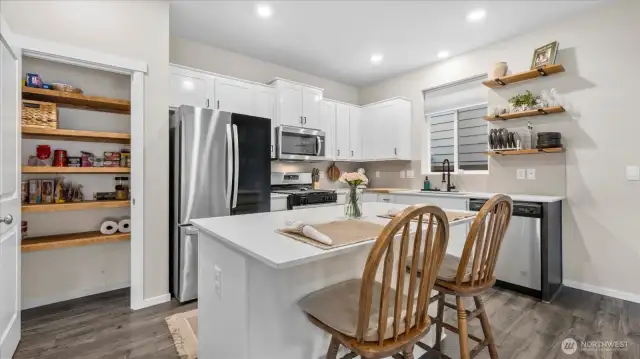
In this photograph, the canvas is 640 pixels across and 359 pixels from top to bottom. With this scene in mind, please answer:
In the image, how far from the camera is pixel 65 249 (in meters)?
2.64

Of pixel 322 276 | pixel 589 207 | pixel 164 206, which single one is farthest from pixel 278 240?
pixel 589 207

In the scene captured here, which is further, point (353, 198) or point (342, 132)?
point (342, 132)

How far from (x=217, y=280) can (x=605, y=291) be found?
3.56m

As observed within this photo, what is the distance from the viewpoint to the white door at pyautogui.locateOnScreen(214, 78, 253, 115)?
11.3 feet

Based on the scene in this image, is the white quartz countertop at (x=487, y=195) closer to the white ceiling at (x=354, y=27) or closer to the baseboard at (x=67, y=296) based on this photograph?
the white ceiling at (x=354, y=27)

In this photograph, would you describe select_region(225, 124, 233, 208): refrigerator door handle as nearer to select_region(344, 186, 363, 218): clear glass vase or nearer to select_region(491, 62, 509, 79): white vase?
select_region(344, 186, 363, 218): clear glass vase

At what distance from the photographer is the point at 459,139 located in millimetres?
4129

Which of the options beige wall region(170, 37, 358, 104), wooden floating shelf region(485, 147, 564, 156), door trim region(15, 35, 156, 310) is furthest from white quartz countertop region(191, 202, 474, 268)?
beige wall region(170, 37, 358, 104)

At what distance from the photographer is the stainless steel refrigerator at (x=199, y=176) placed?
2648mm

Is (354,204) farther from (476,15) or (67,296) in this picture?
(67,296)

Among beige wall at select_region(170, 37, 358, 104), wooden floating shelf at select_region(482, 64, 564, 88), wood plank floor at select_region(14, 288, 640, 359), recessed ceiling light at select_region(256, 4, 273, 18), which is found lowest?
wood plank floor at select_region(14, 288, 640, 359)

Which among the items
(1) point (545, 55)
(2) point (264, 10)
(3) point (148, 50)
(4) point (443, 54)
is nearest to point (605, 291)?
(1) point (545, 55)

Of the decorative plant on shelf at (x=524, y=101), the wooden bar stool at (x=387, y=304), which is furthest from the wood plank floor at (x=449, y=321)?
the decorative plant on shelf at (x=524, y=101)

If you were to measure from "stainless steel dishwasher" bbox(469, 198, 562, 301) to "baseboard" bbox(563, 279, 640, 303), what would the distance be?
121 mm
